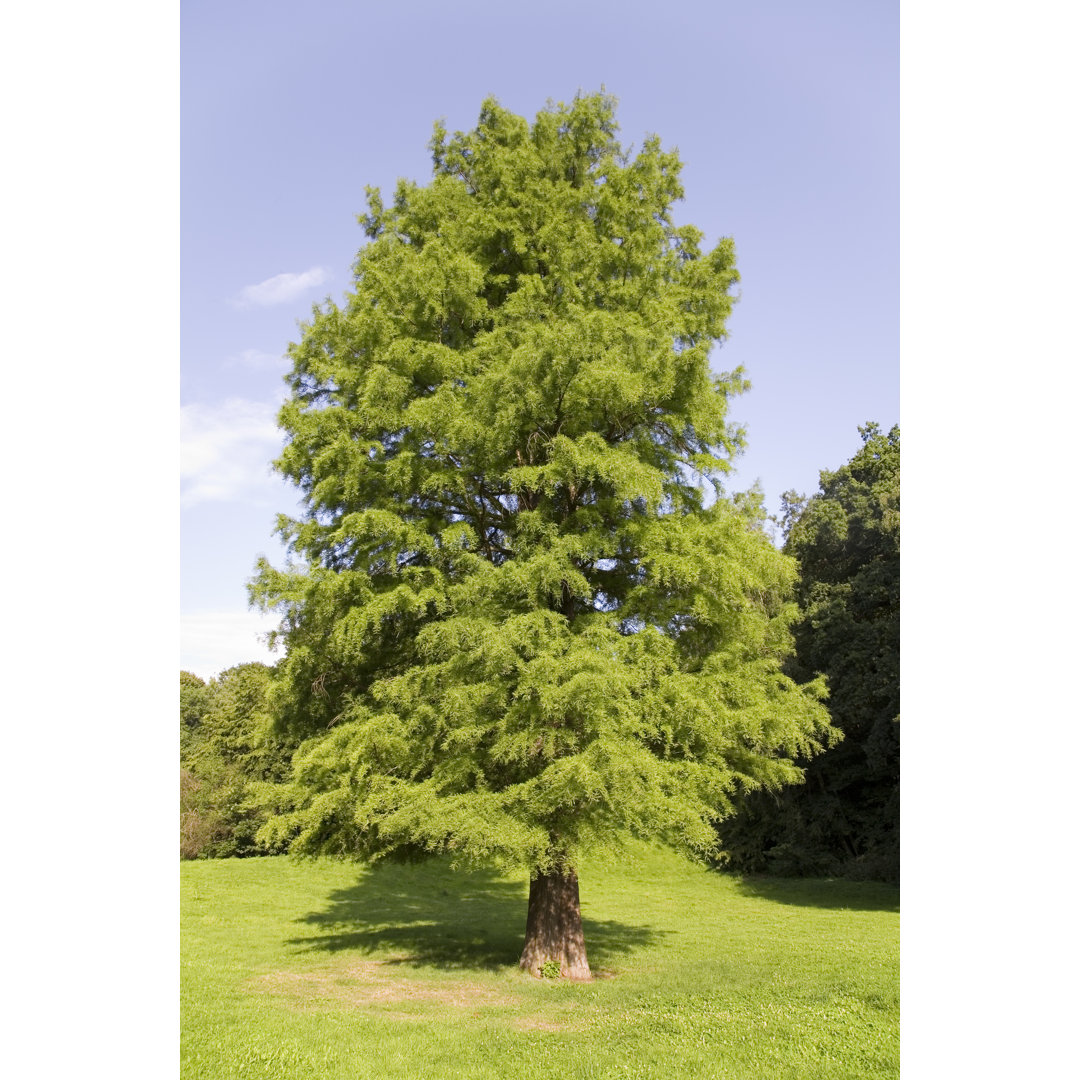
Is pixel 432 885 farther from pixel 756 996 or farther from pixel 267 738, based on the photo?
pixel 756 996

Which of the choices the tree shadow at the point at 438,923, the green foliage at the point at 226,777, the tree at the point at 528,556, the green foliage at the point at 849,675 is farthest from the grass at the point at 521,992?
the green foliage at the point at 226,777

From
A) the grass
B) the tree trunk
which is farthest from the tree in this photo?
the grass

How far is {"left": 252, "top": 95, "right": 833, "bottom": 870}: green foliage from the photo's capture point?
377 inches

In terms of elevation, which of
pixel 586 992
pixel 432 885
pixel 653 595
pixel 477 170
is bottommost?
pixel 432 885

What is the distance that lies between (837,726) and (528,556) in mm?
17968

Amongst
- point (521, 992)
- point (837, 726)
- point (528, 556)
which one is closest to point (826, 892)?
point (837, 726)

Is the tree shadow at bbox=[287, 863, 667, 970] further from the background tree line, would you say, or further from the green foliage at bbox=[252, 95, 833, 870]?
the background tree line

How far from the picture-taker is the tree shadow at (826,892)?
71.1ft

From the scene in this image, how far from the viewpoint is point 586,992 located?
1008 cm

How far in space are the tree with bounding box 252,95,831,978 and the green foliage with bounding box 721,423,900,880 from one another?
1207 centimetres

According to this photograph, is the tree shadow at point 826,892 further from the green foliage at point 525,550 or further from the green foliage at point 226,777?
the green foliage at point 226,777

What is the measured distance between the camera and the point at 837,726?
24.8 metres
